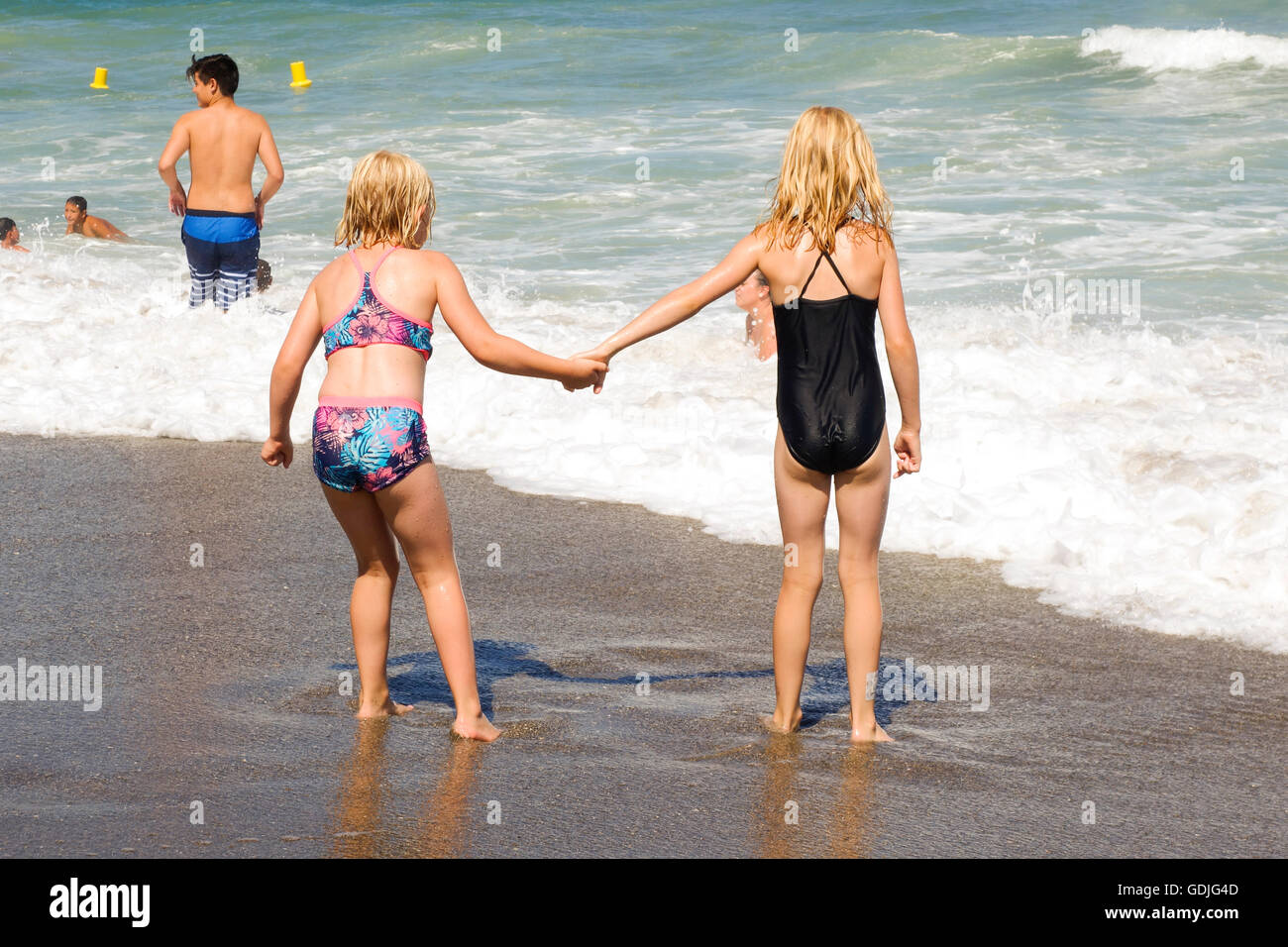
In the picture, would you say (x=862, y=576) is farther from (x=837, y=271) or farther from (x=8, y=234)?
(x=8, y=234)

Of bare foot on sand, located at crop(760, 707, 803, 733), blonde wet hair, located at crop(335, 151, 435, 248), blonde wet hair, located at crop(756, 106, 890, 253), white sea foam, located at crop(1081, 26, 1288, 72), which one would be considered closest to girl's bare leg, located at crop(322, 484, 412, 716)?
blonde wet hair, located at crop(335, 151, 435, 248)

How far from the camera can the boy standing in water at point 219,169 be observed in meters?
8.79

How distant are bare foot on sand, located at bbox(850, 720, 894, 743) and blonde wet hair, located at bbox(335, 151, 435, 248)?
6.19 feet

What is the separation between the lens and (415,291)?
386 centimetres

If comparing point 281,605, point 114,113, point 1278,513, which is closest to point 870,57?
point 114,113

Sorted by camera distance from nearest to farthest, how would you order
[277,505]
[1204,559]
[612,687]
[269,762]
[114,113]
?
[269,762], [612,687], [1204,559], [277,505], [114,113]

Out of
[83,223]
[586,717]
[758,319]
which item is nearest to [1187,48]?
[758,319]

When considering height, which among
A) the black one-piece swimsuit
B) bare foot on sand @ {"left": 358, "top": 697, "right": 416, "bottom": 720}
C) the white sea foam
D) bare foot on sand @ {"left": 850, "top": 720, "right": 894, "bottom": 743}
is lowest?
bare foot on sand @ {"left": 850, "top": 720, "right": 894, "bottom": 743}

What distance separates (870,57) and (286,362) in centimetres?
2034

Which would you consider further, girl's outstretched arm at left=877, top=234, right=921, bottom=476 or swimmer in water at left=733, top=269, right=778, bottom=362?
swimmer in water at left=733, top=269, right=778, bottom=362

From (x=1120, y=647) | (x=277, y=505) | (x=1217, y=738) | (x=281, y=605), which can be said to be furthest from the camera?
(x=277, y=505)

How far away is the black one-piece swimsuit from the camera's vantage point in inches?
153

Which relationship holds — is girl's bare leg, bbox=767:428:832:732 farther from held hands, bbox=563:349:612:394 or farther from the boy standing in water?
the boy standing in water
